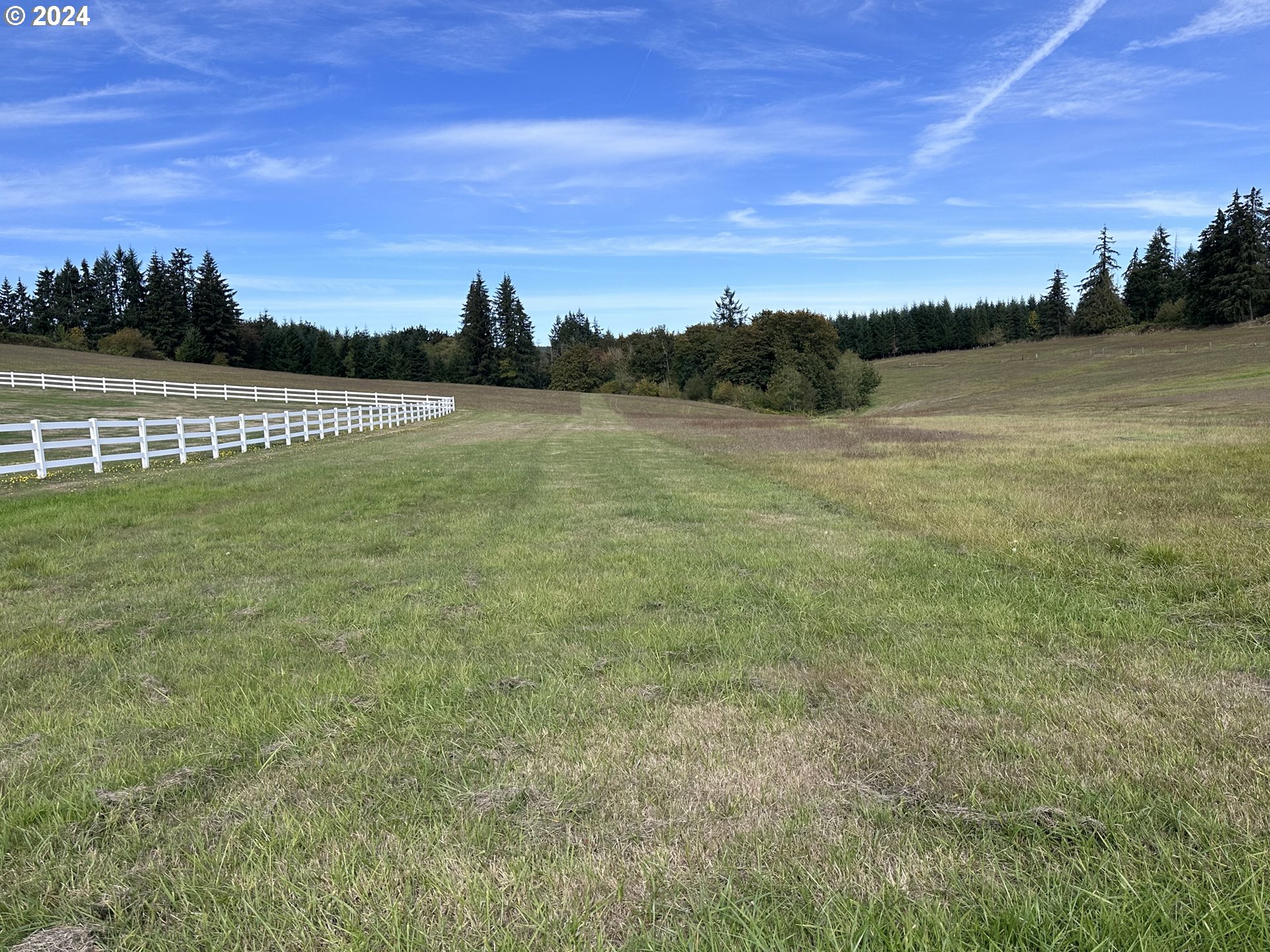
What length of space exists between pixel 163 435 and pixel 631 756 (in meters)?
24.3

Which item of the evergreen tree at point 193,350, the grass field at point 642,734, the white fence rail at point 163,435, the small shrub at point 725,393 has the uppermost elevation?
the evergreen tree at point 193,350

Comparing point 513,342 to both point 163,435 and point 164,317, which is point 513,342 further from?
point 163,435

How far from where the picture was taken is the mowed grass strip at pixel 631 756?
2418 millimetres

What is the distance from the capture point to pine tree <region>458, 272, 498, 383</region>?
11662cm

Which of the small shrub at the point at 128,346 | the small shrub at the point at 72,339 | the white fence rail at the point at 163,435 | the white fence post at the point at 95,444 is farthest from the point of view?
the small shrub at the point at 72,339

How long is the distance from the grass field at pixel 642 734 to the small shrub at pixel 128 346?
98.8 m

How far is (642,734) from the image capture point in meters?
3.65

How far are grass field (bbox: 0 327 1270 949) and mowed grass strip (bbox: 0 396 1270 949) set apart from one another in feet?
0.06

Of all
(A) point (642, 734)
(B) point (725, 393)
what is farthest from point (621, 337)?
(A) point (642, 734)

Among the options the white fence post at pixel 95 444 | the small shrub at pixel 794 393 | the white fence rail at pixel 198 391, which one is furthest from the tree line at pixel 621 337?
the white fence post at pixel 95 444

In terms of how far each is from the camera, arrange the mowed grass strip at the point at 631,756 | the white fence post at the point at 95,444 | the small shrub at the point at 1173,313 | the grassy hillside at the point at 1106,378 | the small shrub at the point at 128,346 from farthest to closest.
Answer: the small shrub at the point at 1173,313, the small shrub at the point at 128,346, the grassy hillside at the point at 1106,378, the white fence post at the point at 95,444, the mowed grass strip at the point at 631,756

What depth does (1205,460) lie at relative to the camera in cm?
1519

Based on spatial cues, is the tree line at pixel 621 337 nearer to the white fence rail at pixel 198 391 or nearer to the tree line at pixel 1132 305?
the tree line at pixel 1132 305

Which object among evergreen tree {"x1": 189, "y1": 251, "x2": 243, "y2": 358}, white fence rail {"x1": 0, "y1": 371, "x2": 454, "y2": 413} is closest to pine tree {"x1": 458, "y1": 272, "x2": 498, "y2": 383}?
evergreen tree {"x1": 189, "y1": 251, "x2": 243, "y2": 358}
